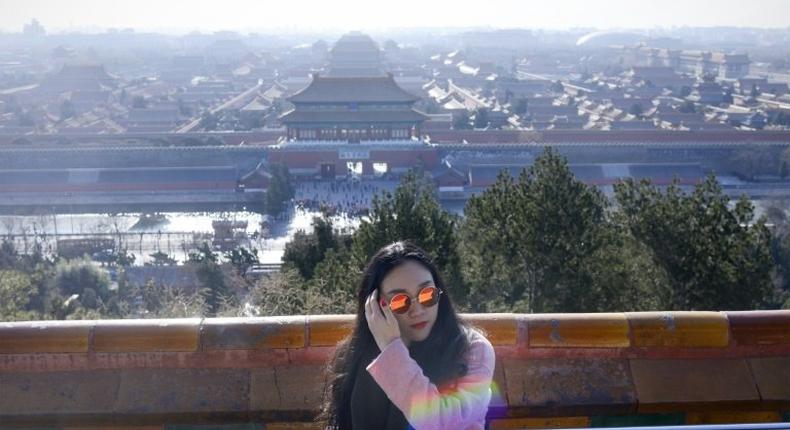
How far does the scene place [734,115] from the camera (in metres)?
31.5

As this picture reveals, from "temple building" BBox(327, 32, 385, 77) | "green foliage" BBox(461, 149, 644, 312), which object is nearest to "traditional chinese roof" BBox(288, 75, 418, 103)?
"green foliage" BBox(461, 149, 644, 312)

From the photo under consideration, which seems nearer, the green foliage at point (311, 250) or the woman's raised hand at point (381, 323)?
the woman's raised hand at point (381, 323)

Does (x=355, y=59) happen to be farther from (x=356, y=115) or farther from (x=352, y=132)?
(x=352, y=132)

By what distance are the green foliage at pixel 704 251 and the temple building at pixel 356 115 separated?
1657cm

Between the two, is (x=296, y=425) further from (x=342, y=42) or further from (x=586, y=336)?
(x=342, y=42)

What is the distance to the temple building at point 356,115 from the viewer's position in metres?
22.1

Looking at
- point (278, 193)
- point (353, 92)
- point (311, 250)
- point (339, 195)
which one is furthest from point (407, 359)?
point (353, 92)

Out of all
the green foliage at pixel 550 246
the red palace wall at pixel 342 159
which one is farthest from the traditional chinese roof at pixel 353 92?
the green foliage at pixel 550 246

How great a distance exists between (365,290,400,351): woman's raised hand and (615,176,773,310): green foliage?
4.46m

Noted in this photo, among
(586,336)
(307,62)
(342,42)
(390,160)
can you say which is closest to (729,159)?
(390,160)

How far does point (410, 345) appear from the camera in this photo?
5.40ft

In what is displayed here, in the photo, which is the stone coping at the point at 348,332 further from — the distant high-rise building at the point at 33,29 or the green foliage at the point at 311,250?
the distant high-rise building at the point at 33,29

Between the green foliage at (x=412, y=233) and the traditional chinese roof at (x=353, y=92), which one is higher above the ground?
the green foliage at (x=412, y=233)

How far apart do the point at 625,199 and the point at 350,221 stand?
9.38 meters
